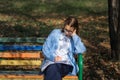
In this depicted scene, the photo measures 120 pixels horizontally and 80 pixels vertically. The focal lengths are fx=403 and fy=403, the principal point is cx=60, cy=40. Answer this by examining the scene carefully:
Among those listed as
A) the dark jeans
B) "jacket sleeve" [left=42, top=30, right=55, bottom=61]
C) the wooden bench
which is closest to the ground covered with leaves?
the wooden bench

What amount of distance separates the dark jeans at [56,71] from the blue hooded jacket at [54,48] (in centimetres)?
7

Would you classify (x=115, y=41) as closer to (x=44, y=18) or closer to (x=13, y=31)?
(x=13, y=31)

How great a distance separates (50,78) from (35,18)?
9.96 m

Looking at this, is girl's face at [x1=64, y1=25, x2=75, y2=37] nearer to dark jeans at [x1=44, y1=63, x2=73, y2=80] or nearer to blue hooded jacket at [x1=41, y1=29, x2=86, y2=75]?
blue hooded jacket at [x1=41, y1=29, x2=86, y2=75]

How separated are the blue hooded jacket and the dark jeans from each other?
2.8 inches

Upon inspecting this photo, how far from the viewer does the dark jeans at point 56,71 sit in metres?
5.53

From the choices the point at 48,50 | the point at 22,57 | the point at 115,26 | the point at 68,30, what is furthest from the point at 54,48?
the point at 115,26

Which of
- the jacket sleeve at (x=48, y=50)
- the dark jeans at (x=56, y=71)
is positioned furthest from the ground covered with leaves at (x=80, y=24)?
the jacket sleeve at (x=48, y=50)

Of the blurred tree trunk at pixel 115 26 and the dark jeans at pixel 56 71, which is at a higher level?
the blurred tree trunk at pixel 115 26

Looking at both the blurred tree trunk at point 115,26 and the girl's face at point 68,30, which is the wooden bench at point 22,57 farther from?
the blurred tree trunk at point 115,26

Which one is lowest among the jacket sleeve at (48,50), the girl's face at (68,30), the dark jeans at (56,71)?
the dark jeans at (56,71)

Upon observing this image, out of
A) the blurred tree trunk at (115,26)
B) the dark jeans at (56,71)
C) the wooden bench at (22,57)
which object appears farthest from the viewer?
the blurred tree trunk at (115,26)

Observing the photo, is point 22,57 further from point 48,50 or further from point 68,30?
point 68,30

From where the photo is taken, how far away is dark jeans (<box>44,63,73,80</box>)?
18.1 ft
